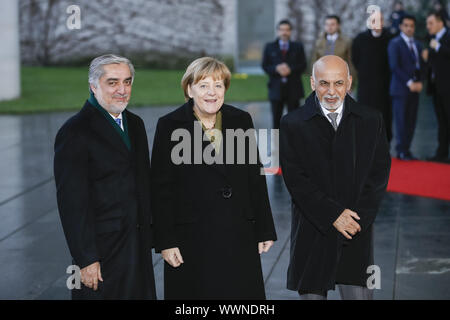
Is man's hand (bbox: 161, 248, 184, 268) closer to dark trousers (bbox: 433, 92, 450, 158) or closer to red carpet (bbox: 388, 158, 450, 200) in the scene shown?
red carpet (bbox: 388, 158, 450, 200)

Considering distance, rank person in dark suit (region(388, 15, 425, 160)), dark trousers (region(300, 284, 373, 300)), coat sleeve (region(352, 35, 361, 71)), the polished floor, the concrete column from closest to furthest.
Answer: dark trousers (region(300, 284, 373, 300)), the polished floor, person in dark suit (region(388, 15, 425, 160)), coat sleeve (region(352, 35, 361, 71)), the concrete column

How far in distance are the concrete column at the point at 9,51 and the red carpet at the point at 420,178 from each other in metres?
12.0

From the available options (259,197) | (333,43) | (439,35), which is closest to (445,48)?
(439,35)

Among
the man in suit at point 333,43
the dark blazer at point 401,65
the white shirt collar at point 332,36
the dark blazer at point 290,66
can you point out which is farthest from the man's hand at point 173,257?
the dark blazer at point 290,66

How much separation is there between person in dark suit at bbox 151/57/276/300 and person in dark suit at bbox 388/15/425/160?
7248 millimetres

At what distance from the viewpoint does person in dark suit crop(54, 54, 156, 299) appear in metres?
3.93

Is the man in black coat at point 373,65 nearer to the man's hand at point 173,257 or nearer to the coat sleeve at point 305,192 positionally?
the coat sleeve at point 305,192

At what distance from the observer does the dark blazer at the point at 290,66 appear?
12.8 metres

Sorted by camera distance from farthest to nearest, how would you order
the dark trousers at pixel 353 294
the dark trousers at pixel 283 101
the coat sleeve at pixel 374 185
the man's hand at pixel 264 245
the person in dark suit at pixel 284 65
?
the dark trousers at pixel 283 101 → the person in dark suit at pixel 284 65 → the dark trousers at pixel 353 294 → the coat sleeve at pixel 374 185 → the man's hand at pixel 264 245

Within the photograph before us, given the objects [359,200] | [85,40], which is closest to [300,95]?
[359,200]

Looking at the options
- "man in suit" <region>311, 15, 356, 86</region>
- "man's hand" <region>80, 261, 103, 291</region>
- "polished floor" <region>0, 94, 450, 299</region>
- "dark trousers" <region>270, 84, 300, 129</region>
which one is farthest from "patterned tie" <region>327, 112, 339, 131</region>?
"dark trousers" <region>270, 84, 300, 129</region>

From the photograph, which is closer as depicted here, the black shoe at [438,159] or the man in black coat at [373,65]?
the black shoe at [438,159]
